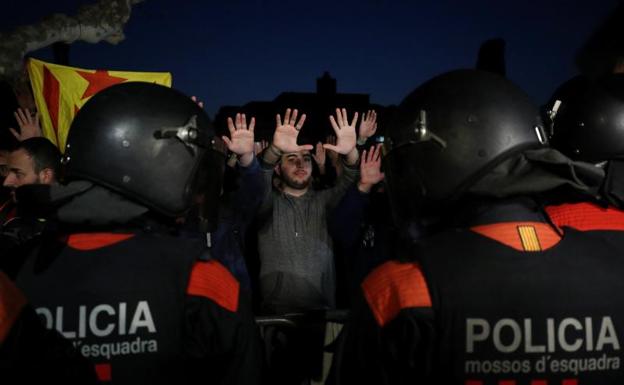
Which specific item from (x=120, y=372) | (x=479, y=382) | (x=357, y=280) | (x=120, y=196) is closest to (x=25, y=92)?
(x=357, y=280)

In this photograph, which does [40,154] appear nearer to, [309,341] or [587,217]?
[309,341]

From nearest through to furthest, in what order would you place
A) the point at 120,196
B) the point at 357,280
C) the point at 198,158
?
the point at 120,196, the point at 198,158, the point at 357,280

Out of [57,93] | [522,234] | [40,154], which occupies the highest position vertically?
[57,93]

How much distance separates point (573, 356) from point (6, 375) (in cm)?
191

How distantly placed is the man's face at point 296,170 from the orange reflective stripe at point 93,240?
9.83ft

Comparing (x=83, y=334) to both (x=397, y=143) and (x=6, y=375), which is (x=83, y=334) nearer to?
(x=6, y=375)

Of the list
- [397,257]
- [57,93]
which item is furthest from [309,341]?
[57,93]

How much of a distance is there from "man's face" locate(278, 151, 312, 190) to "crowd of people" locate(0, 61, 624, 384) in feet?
7.46

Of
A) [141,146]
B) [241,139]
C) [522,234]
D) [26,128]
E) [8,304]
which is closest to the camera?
[8,304]

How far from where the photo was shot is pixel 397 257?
1.83 metres

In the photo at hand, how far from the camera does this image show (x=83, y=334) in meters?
1.78

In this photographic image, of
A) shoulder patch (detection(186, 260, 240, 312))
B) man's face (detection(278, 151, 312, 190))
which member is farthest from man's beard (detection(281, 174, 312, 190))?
shoulder patch (detection(186, 260, 240, 312))

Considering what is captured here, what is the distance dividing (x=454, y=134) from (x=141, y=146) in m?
1.41

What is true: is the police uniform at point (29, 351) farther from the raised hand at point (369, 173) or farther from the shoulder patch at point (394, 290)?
the raised hand at point (369, 173)
